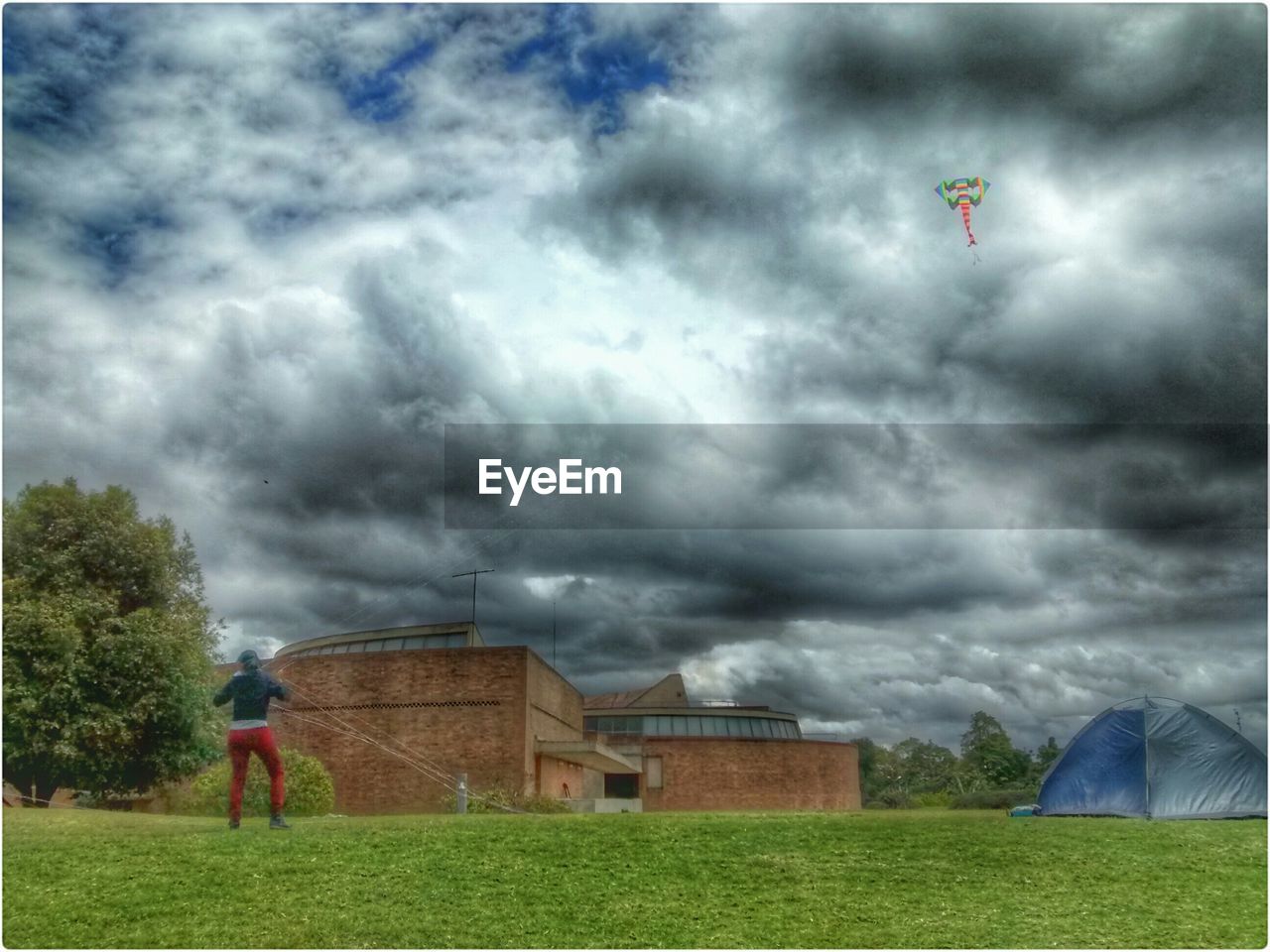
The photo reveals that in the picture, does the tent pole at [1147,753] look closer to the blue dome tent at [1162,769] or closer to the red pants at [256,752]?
the blue dome tent at [1162,769]

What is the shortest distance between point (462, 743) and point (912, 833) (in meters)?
18.3

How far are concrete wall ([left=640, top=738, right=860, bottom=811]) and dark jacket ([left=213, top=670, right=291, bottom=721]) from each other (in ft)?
112

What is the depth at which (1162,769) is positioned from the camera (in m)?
17.2

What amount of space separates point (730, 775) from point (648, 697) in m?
11.2

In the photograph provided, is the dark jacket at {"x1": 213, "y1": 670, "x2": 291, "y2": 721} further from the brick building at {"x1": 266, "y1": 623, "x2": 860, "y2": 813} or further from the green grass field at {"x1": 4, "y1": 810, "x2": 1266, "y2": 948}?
the brick building at {"x1": 266, "y1": 623, "x2": 860, "y2": 813}

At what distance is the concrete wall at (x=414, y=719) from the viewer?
29984 mm

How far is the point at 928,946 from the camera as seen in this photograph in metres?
10.8

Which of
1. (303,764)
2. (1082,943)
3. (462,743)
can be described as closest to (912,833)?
(1082,943)

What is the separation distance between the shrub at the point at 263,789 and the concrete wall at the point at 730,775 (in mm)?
22904

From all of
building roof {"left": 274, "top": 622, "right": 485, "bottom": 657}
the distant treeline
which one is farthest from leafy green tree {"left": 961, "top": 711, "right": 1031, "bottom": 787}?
building roof {"left": 274, "top": 622, "right": 485, "bottom": 657}

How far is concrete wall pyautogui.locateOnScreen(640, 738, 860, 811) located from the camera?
150 feet

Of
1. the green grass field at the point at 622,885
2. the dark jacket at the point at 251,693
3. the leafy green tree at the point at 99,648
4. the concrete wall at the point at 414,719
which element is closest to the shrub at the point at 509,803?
the concrete wall at the point at 414,719

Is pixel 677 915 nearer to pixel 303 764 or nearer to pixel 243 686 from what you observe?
pixel 243 686

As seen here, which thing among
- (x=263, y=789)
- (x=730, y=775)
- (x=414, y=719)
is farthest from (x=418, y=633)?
(x=730, y=775)
